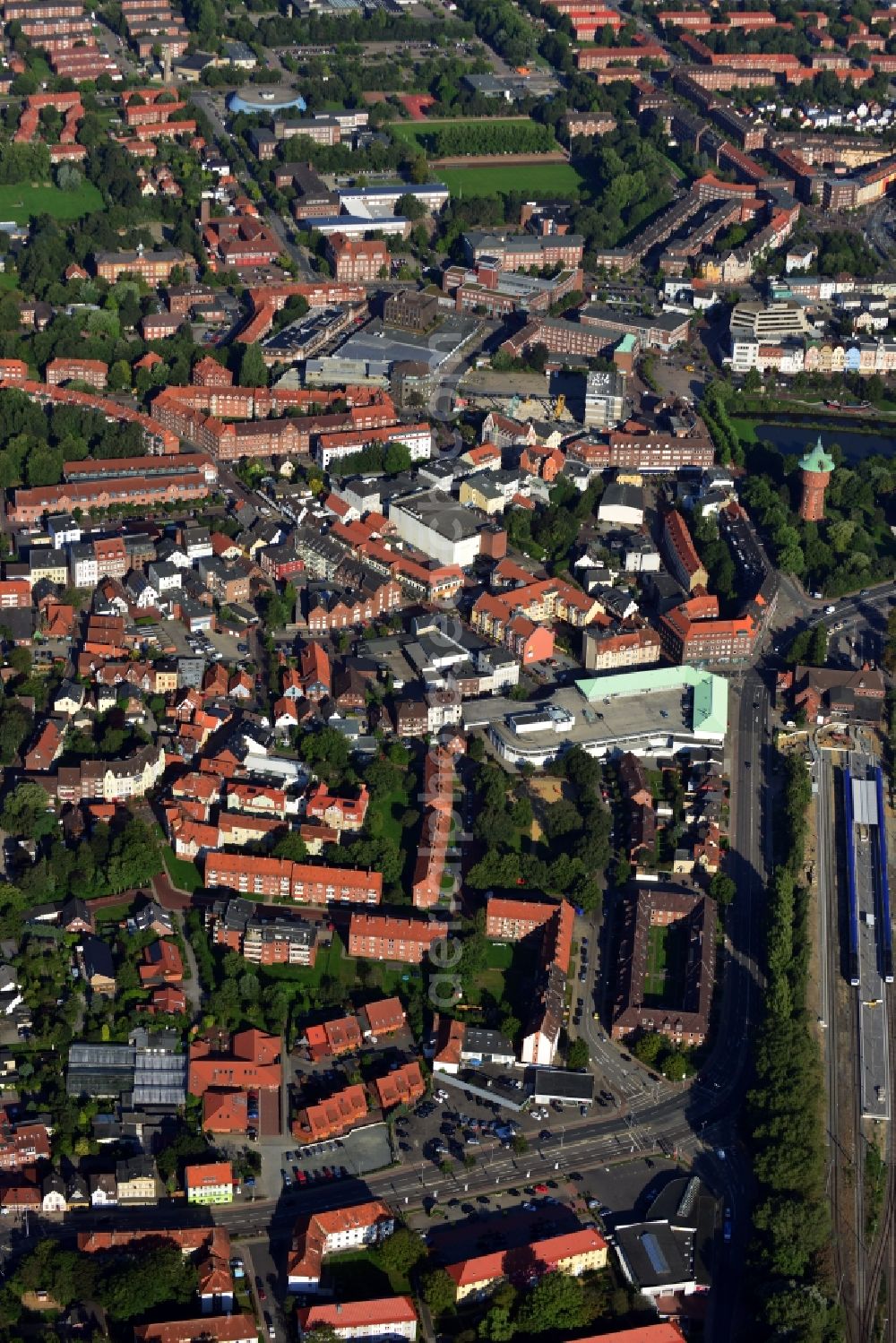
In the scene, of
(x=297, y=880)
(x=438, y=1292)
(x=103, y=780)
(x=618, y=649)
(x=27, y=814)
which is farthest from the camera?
(x=618, y=649)

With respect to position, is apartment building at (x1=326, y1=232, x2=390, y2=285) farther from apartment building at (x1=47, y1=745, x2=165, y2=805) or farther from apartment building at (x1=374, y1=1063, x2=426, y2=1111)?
apartment building at (x1=374, y1=1063, x2=426, y2=1111)

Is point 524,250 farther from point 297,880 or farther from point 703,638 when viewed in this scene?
point 297,880

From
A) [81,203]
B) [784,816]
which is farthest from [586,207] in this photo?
[784,816]

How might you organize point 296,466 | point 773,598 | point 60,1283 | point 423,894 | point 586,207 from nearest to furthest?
point 60,1283
point 423,894
point 773,598
point 296,466
point 586,207

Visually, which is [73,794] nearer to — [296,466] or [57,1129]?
[57,1129]

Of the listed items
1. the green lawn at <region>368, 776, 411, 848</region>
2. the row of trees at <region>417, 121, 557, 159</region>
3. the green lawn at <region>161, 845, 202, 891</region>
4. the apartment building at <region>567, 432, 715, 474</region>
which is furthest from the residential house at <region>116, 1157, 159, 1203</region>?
the row of trees at <region>417, 121, 557, 159</region>

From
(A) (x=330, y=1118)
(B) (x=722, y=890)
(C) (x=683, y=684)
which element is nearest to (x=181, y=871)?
(A) (x=330, y=1118)
